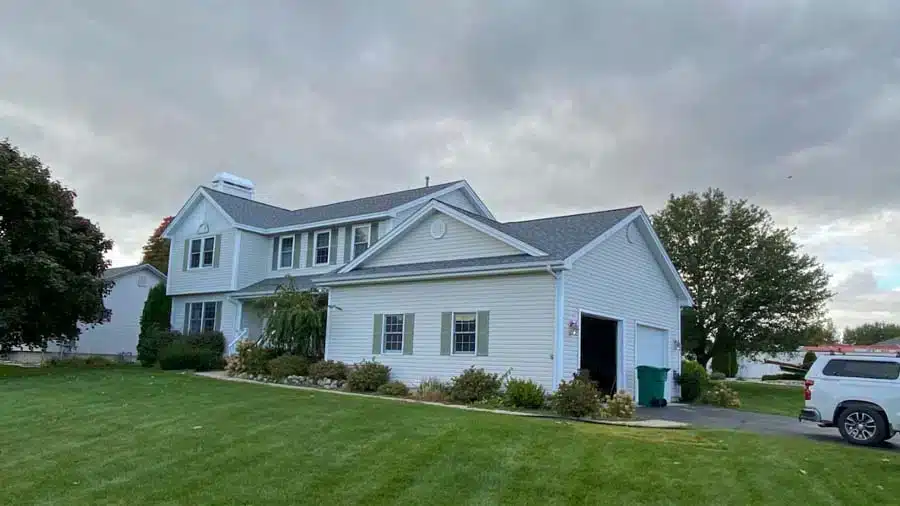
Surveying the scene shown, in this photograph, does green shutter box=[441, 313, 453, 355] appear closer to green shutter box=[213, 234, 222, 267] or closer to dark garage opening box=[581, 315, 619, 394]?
dark garage opening box=[581, 315, 619, 394]

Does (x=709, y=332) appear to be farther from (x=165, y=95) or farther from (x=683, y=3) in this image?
(x=165, y=95)

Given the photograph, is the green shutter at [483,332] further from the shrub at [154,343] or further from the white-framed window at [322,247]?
the shrub at [154,343]

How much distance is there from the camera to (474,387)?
1639cm

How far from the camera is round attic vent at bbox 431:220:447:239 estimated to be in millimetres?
19688

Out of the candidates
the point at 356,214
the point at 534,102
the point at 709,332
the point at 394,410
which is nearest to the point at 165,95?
the point at 356,214

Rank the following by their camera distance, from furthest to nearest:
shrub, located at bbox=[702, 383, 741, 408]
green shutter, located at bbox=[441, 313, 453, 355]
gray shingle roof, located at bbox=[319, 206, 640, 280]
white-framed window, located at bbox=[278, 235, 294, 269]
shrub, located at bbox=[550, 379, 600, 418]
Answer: white-framed window, located at bbox=[278, 235, 294, 269] → shrub, located at bbox=[702, 383, 741, 408] → green shutter, located at bbox=[441, 313, 453, 355] → gray shingle roof, located at bbox=[319, 206, 640, 280] → shrub, located at bbox=[550, 379, 600, 418]

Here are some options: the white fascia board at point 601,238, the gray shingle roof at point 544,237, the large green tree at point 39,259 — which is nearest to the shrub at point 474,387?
the gray shingle roof at point 544,237

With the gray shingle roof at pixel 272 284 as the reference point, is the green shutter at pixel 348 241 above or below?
above

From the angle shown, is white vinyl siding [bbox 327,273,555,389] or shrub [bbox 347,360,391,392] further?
shrub [bbox 347,360,391,392]

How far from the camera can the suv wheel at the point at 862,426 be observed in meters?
11.7

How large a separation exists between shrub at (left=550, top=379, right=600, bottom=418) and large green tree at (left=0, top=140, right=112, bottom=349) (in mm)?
17708

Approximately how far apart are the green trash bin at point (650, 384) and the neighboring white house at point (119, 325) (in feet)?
88.3

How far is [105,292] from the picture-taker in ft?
88.1

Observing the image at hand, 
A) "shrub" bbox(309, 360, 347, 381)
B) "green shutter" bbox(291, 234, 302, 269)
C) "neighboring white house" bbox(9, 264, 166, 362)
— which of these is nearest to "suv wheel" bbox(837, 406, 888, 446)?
"shrub" bbox(309, 360, 347, 381)
